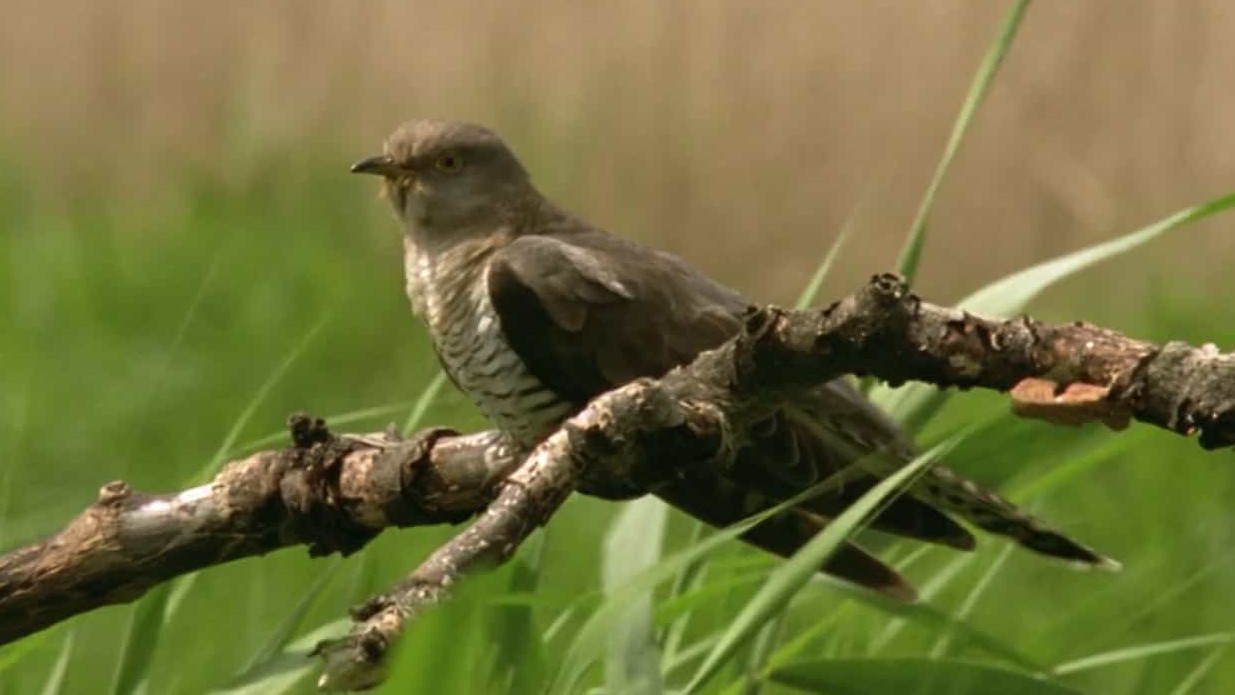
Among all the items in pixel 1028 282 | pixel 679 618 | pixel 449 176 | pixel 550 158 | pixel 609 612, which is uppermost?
pixel 550 158

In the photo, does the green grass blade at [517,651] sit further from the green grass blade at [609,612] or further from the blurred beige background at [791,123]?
the blurred beige background at [791,123]

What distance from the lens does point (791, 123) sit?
302cm

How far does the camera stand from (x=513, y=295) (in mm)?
1339

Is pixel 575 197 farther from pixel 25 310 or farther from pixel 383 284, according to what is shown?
pixel 25 310

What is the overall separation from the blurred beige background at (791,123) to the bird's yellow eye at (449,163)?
4.51ft

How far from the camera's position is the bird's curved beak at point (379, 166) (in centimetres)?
154

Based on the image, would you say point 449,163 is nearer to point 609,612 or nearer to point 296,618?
point 296,618

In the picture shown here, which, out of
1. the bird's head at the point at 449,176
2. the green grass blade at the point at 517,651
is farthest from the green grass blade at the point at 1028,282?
the bird's head at the point at 449,176

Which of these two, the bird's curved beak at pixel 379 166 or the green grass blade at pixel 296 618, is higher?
the bird's curved beak at pixel 379 166

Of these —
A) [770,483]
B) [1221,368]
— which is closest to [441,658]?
[1221,368]

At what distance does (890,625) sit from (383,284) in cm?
156

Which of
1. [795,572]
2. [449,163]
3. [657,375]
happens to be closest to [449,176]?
[449,163]

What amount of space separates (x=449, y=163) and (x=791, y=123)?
1.50 metres

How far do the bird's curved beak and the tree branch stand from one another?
0.41m
